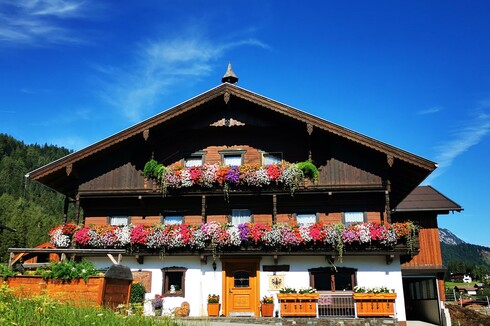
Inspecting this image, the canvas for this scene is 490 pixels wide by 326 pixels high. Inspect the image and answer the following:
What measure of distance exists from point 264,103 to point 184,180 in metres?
4.94

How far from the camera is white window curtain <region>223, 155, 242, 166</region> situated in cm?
2223

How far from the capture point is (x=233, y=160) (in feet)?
73.2

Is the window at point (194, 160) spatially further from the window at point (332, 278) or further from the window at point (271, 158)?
the window at point (332, 278)

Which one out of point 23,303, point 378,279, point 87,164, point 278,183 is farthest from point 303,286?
point 23,303

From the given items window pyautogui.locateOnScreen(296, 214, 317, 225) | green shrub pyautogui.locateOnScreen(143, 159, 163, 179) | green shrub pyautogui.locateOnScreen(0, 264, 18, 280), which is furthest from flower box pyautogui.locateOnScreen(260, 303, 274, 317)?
→ green shrub pyautogui.locateOnScreen(0, 264, 18, 280)

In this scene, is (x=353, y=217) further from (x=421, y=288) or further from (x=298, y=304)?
(x=421, y=288)

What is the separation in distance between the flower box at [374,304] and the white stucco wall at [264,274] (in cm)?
109

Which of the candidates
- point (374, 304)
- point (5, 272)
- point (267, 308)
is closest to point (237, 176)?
point (267, 308)

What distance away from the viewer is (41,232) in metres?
82.7

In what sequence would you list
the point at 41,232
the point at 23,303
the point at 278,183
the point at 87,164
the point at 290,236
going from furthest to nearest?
1. the point at 41,232
2. the point at 87,164
3. the point at 278,183
4. the point at 290,236
5. the point at 23,303

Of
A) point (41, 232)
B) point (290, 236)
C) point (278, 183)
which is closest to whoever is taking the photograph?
point (290, 236)

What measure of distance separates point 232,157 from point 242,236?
14.7 feet

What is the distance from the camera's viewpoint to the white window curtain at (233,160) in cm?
2223

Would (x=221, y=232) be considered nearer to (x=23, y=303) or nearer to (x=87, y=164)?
(x=87, y=164)
